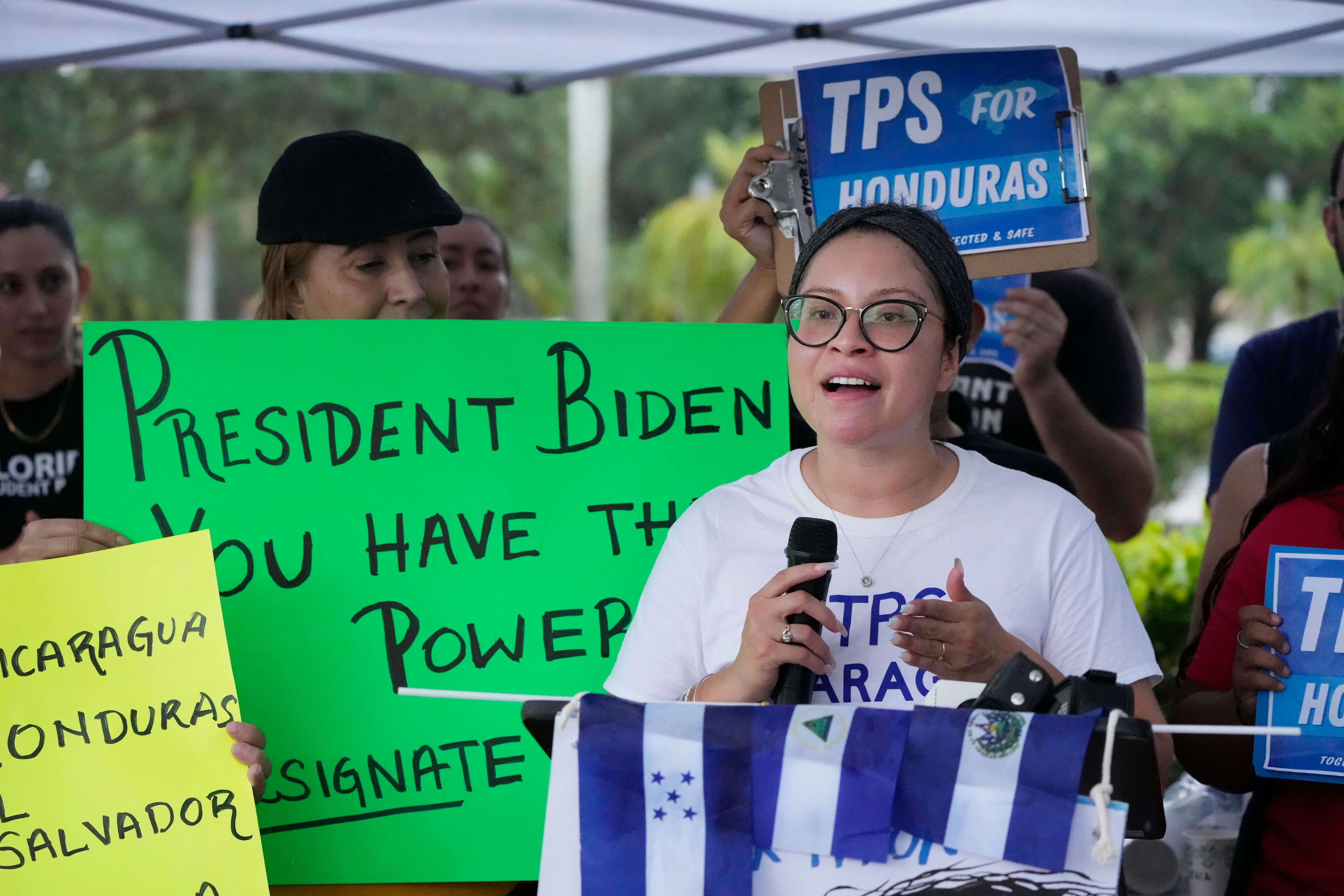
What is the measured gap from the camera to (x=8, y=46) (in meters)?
3.88

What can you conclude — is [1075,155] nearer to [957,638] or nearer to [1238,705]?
[1238,705]

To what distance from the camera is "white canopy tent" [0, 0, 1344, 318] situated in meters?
3.92

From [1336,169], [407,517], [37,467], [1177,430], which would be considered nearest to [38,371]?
[37,467]

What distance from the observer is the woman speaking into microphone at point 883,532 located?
178cm

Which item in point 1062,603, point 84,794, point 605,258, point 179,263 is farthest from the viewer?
point 179,263

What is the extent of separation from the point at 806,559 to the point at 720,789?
1.04 feet

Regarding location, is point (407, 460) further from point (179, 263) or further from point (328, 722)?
point (179, 263)

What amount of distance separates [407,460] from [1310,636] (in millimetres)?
1436

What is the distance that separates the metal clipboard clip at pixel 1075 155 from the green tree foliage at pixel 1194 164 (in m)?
19.9

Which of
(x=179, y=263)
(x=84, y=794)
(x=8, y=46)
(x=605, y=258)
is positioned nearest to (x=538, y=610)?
(x=84, y=794)

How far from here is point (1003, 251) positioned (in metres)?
2.47

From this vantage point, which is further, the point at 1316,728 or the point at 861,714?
the point at 1316,728

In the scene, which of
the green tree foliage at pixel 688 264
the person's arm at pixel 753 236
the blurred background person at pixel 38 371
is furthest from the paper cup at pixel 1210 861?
the green tree foliage at pixel 688 264

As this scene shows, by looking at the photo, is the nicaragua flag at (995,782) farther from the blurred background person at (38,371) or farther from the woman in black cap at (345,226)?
the blurred background person at (38,371)
